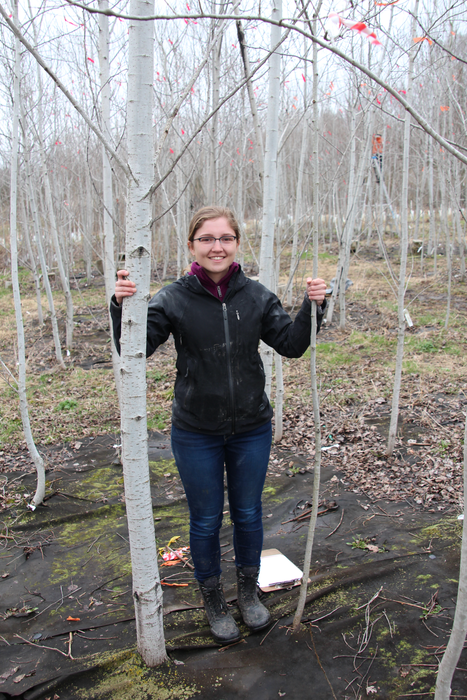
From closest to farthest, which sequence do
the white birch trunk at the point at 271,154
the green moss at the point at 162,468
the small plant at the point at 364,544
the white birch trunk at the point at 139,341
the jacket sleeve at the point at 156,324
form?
the white birch trunk at the point at 139,341
the jacket sleeve at the point at 156,324
the small plant at the point at 364,544
the white birch trunk at the point at 271,154
the green moss at the point at 162,468

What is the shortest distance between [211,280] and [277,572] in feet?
5.14

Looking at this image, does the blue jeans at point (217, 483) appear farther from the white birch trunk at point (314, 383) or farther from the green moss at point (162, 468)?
the green moss at point (162, 468)

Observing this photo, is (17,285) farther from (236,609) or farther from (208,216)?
(236,609)

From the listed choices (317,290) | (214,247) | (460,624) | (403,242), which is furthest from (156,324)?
(403,242)

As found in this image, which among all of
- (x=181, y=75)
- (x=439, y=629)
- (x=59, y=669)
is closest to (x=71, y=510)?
(x=59, y=669)

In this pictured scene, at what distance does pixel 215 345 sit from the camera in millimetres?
1909

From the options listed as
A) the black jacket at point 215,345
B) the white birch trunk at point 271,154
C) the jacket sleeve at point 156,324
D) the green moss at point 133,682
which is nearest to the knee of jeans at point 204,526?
the black jacket at point 215,345

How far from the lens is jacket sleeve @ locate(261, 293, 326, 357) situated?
194 cm

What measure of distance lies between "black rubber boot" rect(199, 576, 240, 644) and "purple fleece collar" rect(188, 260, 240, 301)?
1.26m

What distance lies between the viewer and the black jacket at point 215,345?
191cm

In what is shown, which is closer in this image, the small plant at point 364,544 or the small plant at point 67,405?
the small plant at point 364,544

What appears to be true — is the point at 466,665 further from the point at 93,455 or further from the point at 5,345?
the point at 5,345

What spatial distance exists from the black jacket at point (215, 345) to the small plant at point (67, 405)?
3710mm

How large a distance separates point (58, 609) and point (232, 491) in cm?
111
